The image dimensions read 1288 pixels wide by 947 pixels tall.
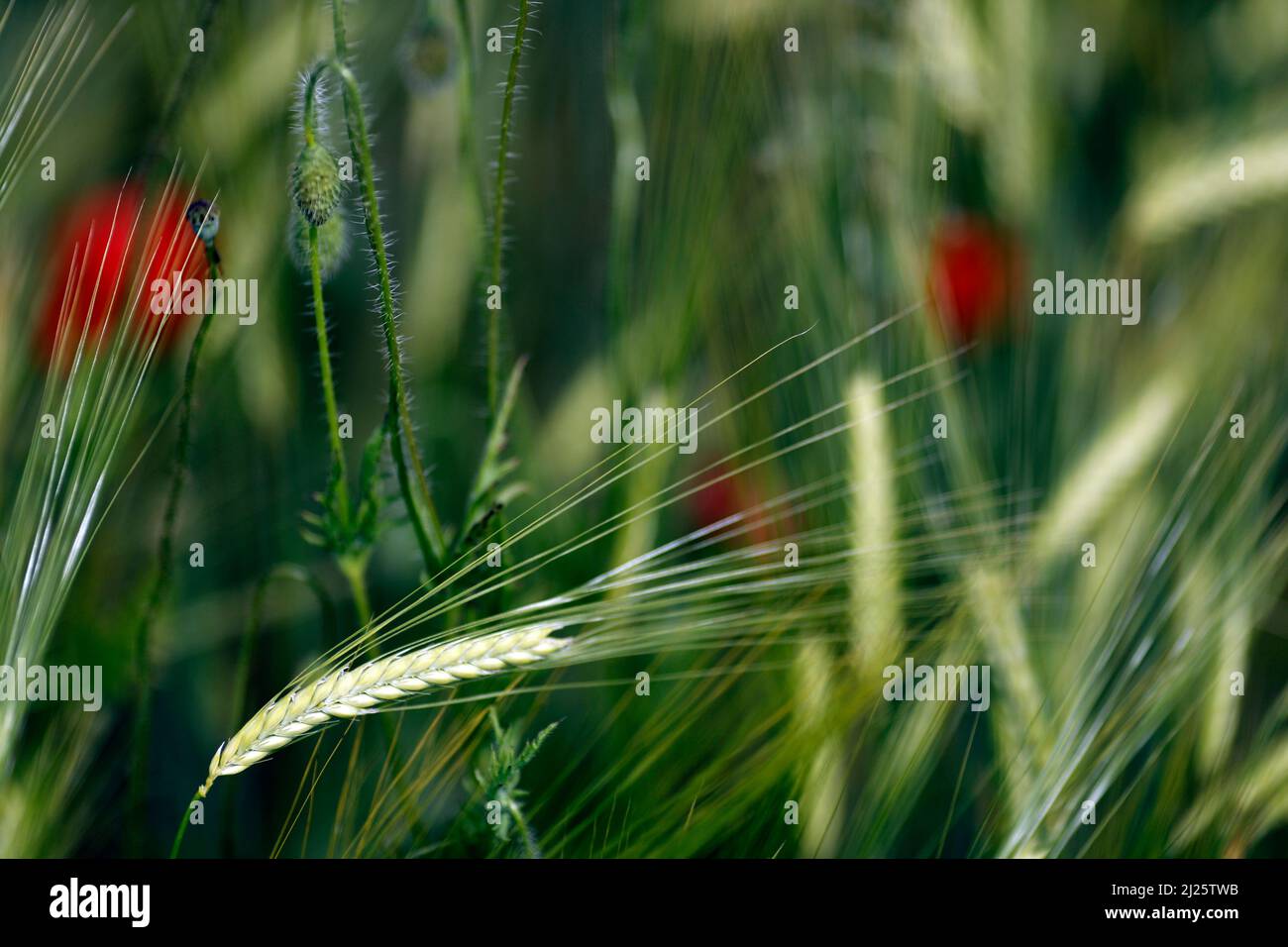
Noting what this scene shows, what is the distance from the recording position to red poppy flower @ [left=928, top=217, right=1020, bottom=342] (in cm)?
79

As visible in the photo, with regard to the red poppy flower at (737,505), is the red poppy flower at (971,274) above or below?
above

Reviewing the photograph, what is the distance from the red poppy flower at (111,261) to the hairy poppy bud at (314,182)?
17 centimetres

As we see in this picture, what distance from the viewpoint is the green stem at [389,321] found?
452 mm

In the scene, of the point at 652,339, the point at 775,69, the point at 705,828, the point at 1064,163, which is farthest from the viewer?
the point at 1064,163

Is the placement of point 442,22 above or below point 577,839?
above

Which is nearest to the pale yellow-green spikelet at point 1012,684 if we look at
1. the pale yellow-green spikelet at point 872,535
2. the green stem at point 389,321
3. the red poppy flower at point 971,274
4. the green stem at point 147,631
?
the pale yellow-green spikelet at point 872,535

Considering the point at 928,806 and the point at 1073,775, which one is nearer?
the point at 1073,775

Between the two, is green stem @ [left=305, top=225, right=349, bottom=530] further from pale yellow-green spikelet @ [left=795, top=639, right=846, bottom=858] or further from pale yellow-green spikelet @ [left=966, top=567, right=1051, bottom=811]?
pale yellow-green spikelet @ [left=966, top=567, right=1051, bottom=811]

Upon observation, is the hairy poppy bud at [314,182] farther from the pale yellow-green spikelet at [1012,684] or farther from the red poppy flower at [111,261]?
the pale yellow-green spikelet at [1012,684]

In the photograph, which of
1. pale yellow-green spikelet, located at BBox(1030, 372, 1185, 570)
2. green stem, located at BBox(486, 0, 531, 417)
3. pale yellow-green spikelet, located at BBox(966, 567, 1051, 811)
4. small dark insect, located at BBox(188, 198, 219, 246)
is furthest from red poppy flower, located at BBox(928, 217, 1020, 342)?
small dark insect, located at BBox(188, 198, 219, 246)
